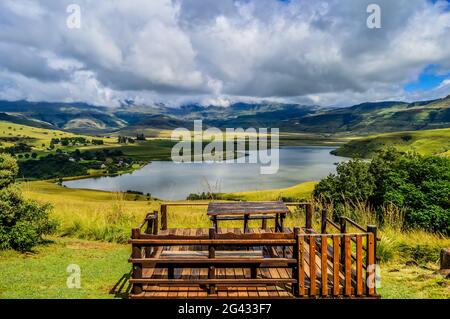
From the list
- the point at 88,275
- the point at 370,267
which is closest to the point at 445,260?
the point at 370,267

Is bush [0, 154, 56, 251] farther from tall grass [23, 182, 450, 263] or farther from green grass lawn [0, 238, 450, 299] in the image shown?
tall grass [23, 182, 450, 263]

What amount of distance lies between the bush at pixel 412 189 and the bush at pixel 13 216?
10.3 meters

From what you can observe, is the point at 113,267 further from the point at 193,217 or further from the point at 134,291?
the point at 193,217

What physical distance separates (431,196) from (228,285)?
643 inches

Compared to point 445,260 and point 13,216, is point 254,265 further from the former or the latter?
point 13,216

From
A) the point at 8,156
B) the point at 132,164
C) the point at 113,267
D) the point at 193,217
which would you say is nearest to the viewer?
the point at 113,267

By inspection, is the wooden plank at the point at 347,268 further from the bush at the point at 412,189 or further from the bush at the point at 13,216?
the bush at the point at 13,216

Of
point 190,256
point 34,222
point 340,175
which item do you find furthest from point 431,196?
point 34,222

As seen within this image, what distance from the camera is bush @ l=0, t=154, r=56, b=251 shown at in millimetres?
10508

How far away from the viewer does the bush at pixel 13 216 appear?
10.5m

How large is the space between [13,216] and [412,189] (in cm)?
1836

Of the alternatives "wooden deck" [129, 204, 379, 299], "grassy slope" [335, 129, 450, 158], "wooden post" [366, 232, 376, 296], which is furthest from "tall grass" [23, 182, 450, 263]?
"grassy slope" [335, 129, 450, 158]

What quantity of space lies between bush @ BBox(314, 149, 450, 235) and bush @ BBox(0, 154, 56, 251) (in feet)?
33.9

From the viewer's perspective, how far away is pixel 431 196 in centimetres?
1930
